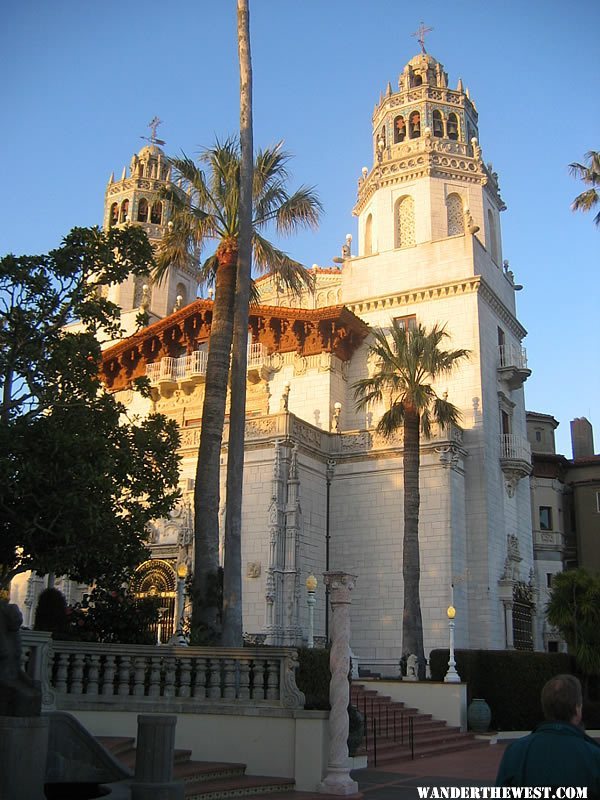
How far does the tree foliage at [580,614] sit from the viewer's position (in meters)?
27.9

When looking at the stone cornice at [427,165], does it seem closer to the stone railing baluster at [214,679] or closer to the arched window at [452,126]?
the arched window at [452,126]

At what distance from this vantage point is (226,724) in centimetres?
1348

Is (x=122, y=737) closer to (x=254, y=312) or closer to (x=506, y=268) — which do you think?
(x=254, y=312)

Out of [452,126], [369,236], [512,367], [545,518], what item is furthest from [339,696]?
[545,518]

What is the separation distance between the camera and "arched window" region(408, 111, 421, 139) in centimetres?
4016

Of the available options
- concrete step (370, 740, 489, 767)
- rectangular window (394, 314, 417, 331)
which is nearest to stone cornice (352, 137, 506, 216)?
rectangular window (394, 314, 417, 331)

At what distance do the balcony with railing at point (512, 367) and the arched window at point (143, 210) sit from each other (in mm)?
23874

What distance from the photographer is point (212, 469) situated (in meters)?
17.7

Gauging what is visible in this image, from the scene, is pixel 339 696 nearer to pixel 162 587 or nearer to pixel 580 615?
pixel 580 615

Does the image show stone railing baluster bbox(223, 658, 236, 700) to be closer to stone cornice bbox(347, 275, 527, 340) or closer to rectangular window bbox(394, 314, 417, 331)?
rectangular window bbox(394, 314, 417, 331)

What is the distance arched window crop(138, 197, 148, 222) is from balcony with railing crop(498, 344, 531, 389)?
940 inches

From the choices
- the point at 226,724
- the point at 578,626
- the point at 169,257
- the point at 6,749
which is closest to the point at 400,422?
the point at 578,626

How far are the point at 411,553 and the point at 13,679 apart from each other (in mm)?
18217

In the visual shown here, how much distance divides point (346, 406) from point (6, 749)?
93.0 ft
